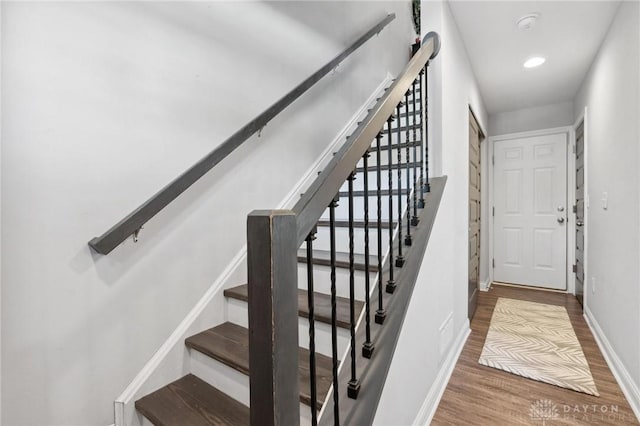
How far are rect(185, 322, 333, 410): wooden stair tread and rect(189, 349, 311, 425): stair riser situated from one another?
38 millimetres

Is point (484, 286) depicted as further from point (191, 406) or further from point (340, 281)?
point (191, 406)

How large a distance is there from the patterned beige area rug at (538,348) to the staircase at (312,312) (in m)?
1.39

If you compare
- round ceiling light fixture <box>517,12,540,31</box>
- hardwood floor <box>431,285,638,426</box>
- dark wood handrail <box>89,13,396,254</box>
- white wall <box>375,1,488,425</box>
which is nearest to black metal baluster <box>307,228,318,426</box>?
white wall <box>375,1,488,425</box>

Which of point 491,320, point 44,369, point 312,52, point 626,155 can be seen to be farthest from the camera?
point 491,320

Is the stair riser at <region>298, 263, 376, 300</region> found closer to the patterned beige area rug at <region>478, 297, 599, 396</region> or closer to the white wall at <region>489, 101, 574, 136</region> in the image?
the patterned beige area rug at <region>478, 297, 599, 396</region>

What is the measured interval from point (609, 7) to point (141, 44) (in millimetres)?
2772

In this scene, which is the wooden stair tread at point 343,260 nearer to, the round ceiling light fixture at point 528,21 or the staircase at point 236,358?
the staircase at point 236,358

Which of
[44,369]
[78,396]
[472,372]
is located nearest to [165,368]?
[78,396]

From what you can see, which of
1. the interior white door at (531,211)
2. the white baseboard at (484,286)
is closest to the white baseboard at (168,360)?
the white baseboard at (484,286)

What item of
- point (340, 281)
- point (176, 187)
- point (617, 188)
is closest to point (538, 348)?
point (617, 188)

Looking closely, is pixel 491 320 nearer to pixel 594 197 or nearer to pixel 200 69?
pixel 594 197

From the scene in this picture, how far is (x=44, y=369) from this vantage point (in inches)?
42.2

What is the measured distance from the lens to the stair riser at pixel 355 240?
1758 millimetres

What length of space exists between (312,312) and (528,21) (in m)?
2.52
